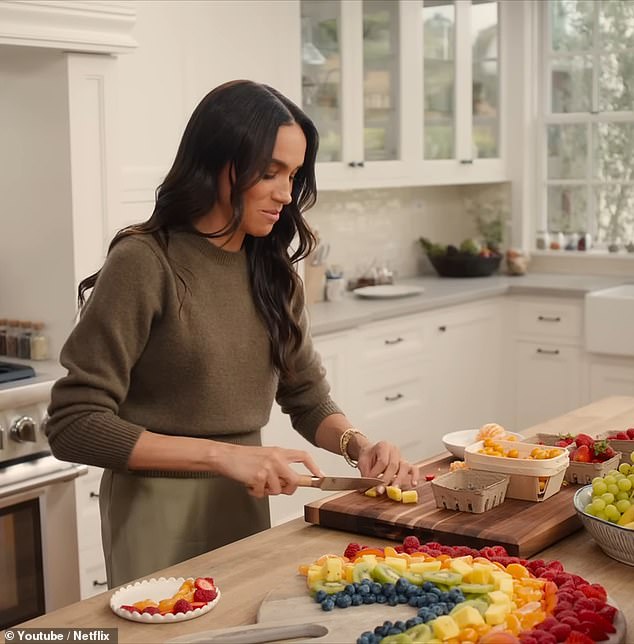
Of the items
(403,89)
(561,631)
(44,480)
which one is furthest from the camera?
(403,89)

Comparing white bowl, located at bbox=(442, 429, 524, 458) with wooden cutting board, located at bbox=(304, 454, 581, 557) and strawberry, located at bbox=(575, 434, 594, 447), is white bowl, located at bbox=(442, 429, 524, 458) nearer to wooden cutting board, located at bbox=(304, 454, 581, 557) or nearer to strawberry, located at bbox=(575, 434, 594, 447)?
strawberry, located at bbox=(575, 434, 594, 447)

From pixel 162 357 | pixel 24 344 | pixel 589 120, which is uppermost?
pixel 589 120

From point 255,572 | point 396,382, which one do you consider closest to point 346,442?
point 255,572

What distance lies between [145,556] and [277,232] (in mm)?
671

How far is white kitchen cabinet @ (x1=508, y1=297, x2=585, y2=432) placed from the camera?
5.07m

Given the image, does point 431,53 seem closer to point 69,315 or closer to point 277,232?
point 69,315

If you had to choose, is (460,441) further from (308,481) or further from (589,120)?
(589,120)

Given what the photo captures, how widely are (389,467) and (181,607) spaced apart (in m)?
0.63

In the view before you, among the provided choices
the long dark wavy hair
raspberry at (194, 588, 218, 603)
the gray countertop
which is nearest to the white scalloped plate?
raspberry at (194, 588, 218, 603)

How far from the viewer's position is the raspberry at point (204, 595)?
159cm

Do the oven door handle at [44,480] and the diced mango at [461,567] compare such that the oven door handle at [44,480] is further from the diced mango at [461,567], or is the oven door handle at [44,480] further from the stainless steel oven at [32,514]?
the diced mango at [461,567]

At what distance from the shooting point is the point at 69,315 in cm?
327

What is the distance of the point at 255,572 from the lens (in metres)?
1.75

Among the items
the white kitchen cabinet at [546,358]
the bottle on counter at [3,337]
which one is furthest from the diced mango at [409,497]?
the white kitchen cabinet at [546,358]
